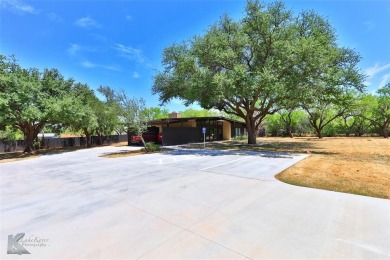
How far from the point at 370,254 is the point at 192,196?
342 centimetres

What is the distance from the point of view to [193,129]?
24.6 m

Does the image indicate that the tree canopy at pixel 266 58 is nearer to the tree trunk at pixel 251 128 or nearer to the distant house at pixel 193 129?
the tree trunk at pixel 251 128

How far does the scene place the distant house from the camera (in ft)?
72.5

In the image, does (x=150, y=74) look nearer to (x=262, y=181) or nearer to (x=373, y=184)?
(x=262, y=181)

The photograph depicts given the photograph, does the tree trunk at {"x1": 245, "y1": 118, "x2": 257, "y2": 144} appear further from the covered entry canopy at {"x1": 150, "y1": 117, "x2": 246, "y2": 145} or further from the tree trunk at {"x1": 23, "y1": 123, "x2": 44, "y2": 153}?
the tree trunk at {"x1": 23, "y1": 123, "x2": 44, "y2": 153}

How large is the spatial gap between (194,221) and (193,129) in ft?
68.6

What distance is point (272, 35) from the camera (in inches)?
591

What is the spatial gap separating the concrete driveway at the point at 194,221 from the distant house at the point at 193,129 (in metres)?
15.7

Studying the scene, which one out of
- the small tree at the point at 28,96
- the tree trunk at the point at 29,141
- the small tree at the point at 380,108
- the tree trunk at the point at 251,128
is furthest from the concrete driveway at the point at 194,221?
the small tree at the point at 380,108

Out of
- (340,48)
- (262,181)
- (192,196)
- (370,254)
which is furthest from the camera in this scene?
(340,48)

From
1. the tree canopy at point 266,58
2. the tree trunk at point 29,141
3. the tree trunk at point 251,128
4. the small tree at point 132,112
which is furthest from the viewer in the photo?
the tree trunk at point 251,128

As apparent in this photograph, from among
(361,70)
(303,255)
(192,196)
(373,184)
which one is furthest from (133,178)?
(361,70)

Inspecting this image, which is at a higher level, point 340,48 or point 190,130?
point 340,48

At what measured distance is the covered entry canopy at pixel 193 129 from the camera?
22109 millimetres
